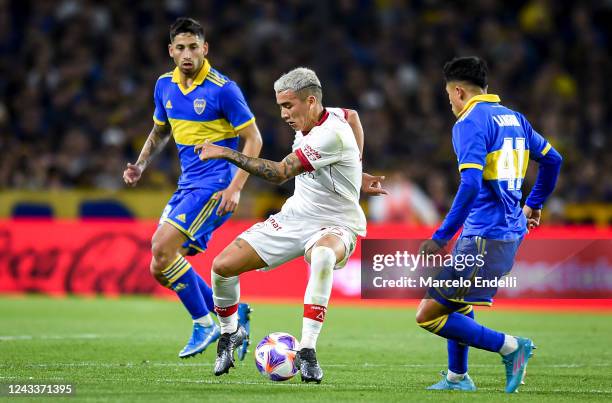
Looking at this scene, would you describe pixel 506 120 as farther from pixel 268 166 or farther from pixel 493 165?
pixel 268 166

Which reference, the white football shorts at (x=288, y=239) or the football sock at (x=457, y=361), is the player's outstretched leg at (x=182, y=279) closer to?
the white football shorts at (x=288, y=239)

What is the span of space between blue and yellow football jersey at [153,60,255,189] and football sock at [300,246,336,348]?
1.75 metres

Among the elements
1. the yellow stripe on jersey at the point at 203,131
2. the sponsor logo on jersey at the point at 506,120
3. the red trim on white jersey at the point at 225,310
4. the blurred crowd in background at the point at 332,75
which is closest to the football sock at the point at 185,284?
the red trim on white jersey at the point at 225,310

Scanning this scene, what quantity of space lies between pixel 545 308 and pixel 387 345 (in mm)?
5799

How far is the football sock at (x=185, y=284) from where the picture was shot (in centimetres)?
874

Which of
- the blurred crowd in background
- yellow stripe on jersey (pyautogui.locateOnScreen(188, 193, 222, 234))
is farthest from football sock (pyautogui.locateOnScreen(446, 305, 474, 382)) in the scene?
the blurred crowd in background

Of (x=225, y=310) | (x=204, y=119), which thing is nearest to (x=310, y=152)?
(x=225, y=310)

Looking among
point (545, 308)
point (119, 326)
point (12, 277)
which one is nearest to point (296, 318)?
point (119, 326)

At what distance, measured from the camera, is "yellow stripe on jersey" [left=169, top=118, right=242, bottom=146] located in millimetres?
8938

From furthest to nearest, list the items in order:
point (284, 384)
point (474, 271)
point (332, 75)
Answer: point (332, 75)
point (284, 384)
point (474, 271)

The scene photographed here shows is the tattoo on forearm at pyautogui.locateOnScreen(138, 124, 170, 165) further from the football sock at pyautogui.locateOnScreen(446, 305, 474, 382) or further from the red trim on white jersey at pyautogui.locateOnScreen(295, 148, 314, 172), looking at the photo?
the football sock at pyautogui.locateOnScreen(446, 305, 474, 382)

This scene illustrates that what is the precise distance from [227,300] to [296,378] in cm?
78

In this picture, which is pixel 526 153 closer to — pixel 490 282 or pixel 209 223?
pixel 490 282

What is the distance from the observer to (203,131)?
895 cm
